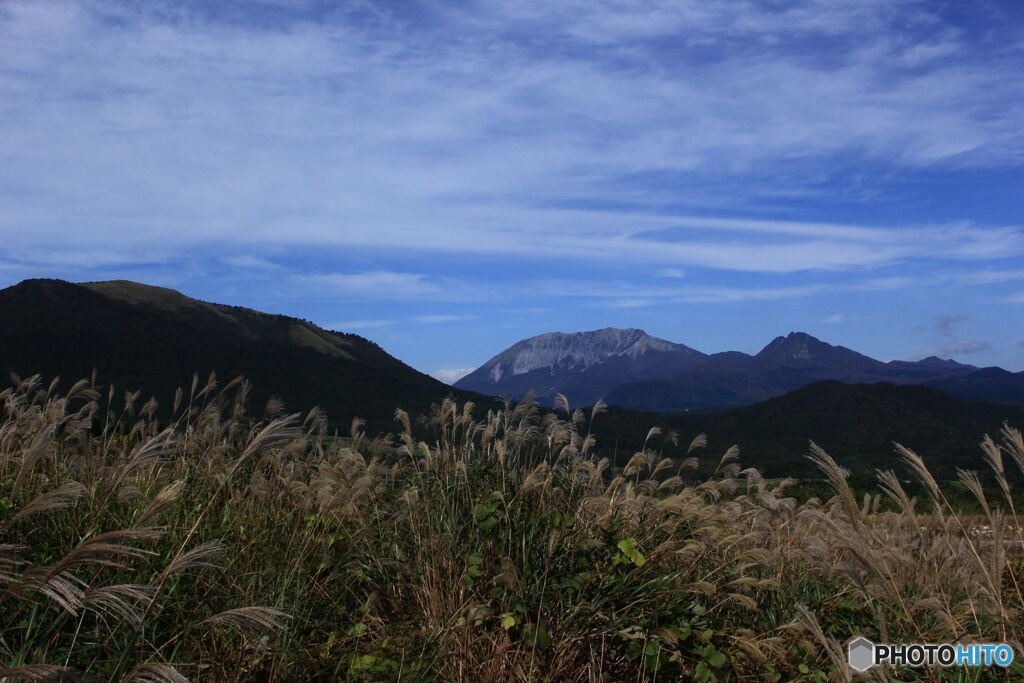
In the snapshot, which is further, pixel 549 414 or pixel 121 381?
pixel 121 381

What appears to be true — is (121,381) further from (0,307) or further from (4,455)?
(4,455)

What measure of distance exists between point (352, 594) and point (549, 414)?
2.24 metres

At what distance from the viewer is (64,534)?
470 centimetres

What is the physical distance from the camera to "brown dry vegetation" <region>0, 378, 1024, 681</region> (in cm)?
410

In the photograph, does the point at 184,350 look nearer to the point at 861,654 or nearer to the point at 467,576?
the point at 467,576

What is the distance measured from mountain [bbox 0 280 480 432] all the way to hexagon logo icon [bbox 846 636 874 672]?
54825 mm

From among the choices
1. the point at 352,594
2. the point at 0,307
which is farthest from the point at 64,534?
the point at 0,307

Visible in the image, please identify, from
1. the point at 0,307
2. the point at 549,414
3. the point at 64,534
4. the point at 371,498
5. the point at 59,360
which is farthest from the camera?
the point at 0,307

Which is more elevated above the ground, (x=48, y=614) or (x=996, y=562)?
(x=996, y=562)
